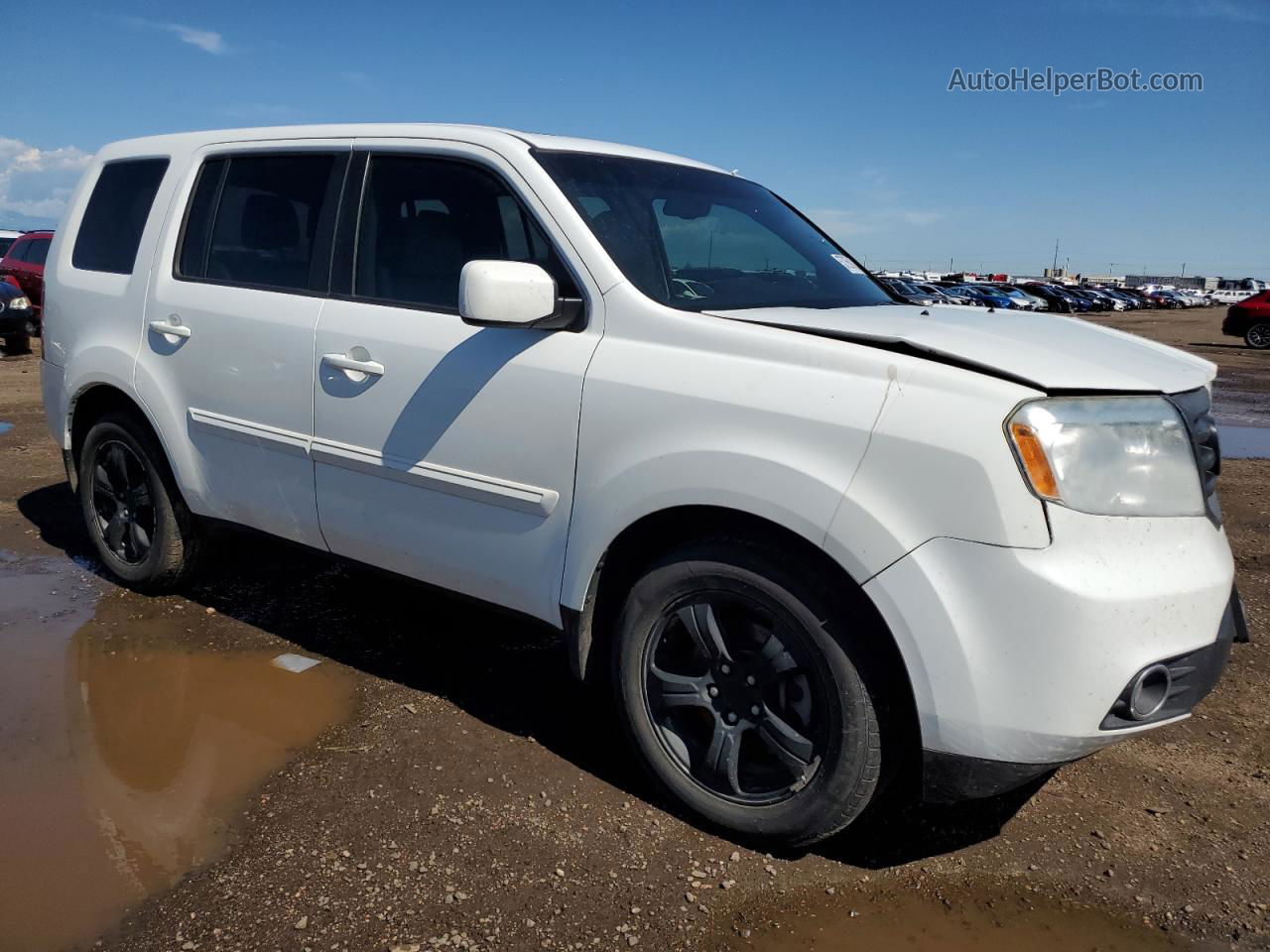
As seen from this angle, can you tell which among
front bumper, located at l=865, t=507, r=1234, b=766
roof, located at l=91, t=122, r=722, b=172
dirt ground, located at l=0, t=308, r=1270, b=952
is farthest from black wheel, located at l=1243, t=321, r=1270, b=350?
front bumper, located at l=865, t=507, r=1234, b=766

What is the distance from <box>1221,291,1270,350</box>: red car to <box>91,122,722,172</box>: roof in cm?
2522

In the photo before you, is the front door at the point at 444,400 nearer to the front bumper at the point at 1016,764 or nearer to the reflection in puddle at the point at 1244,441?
the front bumper at the point at 1016,764

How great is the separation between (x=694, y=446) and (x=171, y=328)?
2432 millimetres

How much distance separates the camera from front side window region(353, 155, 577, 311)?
3.26 metres

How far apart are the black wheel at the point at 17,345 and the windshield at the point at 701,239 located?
15.2 metres

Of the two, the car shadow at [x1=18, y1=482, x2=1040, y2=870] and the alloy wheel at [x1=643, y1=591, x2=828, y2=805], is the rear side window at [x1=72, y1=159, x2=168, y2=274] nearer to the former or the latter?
the car shadow at [x1=18, y1=482, x2=1040, y2=870]

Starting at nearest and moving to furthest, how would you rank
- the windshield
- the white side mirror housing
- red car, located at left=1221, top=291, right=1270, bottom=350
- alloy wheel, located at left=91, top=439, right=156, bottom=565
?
the white side mirror housing < the windshield < alloy wheel, located at left=91, top=439, right=156, bottom=565 < red car, located at left=1221, top=291, right=1270, bottom=350

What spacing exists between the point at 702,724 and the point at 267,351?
2034 millimetres

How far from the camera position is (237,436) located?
381 cm

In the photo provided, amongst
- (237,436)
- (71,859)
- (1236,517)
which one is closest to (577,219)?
(237,436)

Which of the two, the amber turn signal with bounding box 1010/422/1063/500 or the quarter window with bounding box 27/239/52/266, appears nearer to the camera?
the amber turn signal with bounding box 1010/422/1063/500

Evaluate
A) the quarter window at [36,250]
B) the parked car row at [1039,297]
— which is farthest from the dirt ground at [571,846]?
the parked car row at [1039,297]

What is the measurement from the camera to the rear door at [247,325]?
3.63 metres

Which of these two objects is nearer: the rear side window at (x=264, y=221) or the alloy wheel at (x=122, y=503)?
the rear side window at (x=264, y=221)
